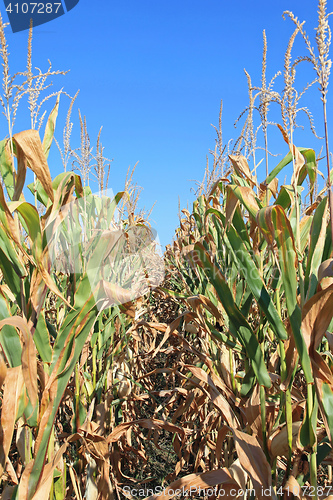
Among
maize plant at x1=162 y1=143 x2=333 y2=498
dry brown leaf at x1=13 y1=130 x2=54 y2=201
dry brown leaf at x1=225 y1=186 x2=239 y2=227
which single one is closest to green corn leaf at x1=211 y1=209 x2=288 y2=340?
maize plant at x1=162 y1=143 x2=333 y2=498

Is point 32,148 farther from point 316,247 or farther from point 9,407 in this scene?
point 316,247

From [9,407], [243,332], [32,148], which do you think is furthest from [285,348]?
[32,148]

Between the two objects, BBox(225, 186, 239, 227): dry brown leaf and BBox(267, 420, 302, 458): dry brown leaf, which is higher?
BBox(225, 186, 239, 227): dry brown leaf

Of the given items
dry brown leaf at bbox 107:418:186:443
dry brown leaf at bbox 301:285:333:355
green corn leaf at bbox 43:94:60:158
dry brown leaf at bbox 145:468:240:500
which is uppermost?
green corn leaf at bbox 43:94:60:158

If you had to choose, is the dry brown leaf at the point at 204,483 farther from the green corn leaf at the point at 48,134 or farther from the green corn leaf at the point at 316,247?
the green corn leaf at the point at 48,134

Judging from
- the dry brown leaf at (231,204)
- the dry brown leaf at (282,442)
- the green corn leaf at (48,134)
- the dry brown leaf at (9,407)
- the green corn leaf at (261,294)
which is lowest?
the dry brown leaf at (282,442)

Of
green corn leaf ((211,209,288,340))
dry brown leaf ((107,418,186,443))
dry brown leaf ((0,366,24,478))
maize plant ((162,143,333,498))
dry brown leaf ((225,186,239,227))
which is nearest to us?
dry brown leaf ((0,366,24,478))

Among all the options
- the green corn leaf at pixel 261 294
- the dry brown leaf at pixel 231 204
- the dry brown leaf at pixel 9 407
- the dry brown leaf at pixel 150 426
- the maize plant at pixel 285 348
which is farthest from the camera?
the dry brown leaf at pixel 150 426

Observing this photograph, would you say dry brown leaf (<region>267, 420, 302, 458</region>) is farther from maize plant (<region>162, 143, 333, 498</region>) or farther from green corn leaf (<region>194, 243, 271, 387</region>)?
green corn leaf (<region>194, 243, 271, 387</region>)

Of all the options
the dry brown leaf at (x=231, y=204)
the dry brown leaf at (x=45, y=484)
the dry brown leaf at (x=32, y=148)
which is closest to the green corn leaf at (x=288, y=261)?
the dry brown leaf at (x=231, y=204)

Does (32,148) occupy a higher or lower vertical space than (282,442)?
higher

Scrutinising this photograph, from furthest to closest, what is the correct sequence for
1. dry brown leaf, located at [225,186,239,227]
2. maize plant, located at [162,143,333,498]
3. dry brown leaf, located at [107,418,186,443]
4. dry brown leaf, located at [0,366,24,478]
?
1. dry brown leaf, located at [107,418,186,443]
2. dry brown leaf, located at [225,186,239,227]
3. maize plant, located at [162,143,333,498]
4. dry brown leaf, located at [0,366,24,478]

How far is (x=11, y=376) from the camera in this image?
78cm

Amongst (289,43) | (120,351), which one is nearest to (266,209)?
(289,43)
